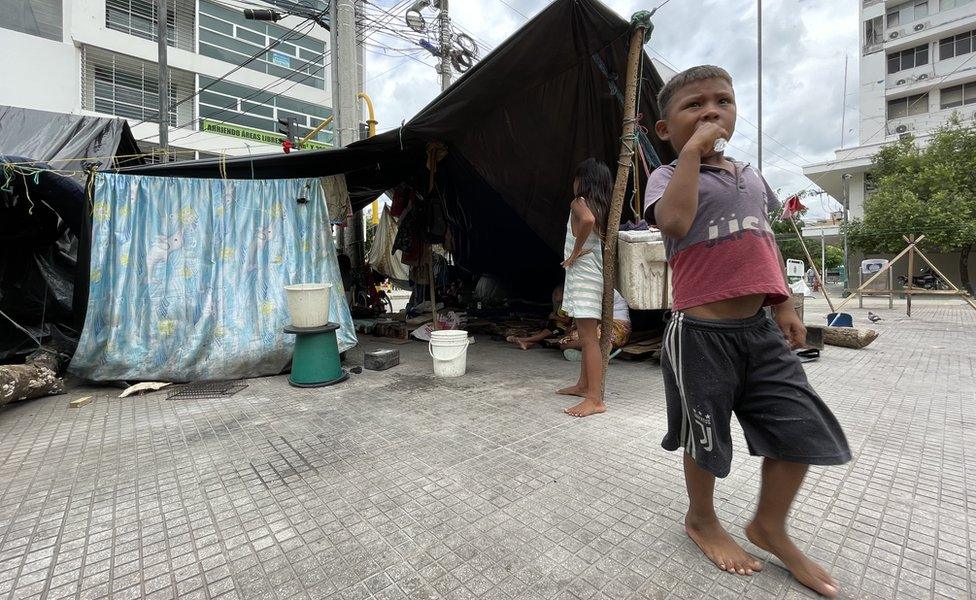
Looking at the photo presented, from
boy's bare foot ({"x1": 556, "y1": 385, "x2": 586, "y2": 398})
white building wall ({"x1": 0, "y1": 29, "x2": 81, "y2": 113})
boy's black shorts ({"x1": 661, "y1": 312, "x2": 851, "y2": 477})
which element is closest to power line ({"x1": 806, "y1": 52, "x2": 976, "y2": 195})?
boy's bare foot ({"x1": 556, "y1": 385, "x2": 586, "y2": 398})

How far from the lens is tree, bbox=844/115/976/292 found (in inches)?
661

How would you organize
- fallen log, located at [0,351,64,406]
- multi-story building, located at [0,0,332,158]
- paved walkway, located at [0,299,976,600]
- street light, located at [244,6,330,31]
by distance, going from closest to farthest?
paved walkway, located at [0,299,976,600] → fallen log, located at [0,351,64,406] → street light, located at [244,6,330,31] → multi-story building, located at [0,0,332,158]

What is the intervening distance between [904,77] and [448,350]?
1477 inches

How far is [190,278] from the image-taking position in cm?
460

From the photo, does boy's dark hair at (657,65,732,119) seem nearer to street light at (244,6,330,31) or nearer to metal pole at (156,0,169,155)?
street light at (244,6,330,31)

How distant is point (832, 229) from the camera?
32.7 meters

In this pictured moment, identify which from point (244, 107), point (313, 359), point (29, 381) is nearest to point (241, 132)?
point (244, 107)

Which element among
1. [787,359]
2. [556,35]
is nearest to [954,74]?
[556,35]

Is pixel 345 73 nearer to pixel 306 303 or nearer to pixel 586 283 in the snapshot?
pixel 306 303

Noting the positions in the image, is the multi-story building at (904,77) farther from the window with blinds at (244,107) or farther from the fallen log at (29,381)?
the fallen log at (29,381)

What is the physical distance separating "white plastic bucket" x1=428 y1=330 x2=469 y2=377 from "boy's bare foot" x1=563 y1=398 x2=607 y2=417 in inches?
60.3

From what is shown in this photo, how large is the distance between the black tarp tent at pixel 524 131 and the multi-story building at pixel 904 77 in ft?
88.7

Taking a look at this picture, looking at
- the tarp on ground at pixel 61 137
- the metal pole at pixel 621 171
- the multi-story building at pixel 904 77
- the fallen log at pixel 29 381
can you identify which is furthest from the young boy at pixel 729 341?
the multi-story building at pixel 904 77

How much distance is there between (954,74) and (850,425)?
3519cm
